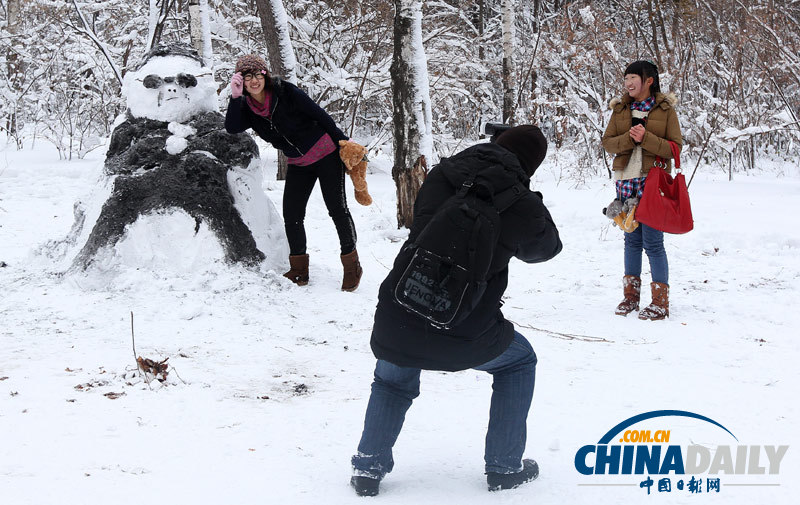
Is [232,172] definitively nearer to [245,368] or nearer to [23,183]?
[245,368]

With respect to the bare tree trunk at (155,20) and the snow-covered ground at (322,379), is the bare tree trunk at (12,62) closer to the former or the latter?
the bare tree trunk at (155,20)

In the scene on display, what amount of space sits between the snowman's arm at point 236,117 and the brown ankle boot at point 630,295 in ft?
9.79

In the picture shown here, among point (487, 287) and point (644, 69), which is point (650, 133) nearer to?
point (644, 69)

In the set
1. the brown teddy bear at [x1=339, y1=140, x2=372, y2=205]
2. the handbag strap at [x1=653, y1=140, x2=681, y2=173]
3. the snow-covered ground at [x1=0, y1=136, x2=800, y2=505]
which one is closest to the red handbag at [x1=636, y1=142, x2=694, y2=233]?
the handbag strap at [x1=653, y1=140, x2=681, y2=173]

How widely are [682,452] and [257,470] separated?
170 centimetres

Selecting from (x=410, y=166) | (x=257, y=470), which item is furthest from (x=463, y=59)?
(x=257, y=470)

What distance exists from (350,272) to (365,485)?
9.99 feet

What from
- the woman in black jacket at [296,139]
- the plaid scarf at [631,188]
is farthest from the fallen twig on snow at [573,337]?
the woman in black jacket at [296,139]

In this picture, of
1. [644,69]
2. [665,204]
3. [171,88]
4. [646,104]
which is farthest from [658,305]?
[171,88]

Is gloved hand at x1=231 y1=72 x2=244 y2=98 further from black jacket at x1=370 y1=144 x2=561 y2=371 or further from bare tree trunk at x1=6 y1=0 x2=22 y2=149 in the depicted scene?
bare tree trunk at x1=6 y1=0 x2=22 y2=149

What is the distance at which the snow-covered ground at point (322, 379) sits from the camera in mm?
2398

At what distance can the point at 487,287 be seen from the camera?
7.14 feet

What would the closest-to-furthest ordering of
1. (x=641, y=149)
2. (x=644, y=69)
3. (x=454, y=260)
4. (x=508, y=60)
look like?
(x=454, y=260), (x=644, y=69), (x=641, y=149), (x=508, y=60)

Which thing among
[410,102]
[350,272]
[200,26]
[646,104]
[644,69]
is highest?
[200,26]
